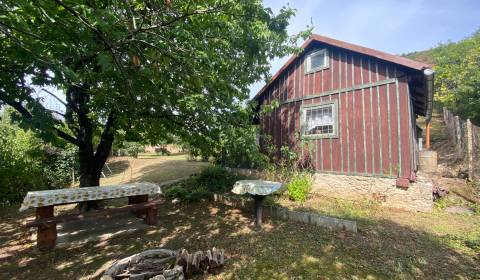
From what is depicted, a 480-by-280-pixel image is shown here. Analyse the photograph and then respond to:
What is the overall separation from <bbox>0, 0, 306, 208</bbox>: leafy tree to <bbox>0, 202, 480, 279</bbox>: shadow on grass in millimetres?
2448

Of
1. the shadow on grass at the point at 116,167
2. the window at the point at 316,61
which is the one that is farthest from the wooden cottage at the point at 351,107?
the shadow on grass at the point at 116,167

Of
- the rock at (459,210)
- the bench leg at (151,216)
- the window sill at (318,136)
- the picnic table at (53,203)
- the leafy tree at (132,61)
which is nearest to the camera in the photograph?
the leafy tree at (132,61)

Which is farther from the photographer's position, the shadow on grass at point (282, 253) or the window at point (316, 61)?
the window at point (316, 61)

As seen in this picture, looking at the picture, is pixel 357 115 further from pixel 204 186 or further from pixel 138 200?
pixel 138 200

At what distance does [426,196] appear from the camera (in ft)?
22.8

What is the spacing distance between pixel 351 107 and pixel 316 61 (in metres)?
Answer: 2.56

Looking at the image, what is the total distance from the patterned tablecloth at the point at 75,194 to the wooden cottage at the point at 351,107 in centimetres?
651

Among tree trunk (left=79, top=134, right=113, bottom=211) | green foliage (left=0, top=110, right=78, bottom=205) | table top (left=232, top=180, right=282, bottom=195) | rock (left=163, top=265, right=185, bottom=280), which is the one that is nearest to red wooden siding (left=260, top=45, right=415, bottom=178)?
table top (left=232, top=180, right=282, bottom=195)

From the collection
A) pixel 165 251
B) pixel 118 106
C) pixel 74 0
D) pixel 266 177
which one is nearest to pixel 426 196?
pixel 266 177

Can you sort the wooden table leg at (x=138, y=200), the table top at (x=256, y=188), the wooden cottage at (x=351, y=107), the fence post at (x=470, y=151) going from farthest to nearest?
the fence post at (x=470, y=151)
the wooden cottage at (x=351, y=107)
the wooden table leg at (x=138, y=200)
the table top at (x=256, y=188)

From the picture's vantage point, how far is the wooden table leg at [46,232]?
466 cm

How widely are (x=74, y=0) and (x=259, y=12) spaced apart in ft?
13.7

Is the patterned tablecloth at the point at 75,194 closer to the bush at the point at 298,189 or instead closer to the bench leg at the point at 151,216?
the bench leg at the point at 151,216

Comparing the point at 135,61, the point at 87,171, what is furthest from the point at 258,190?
the point at 87,171
